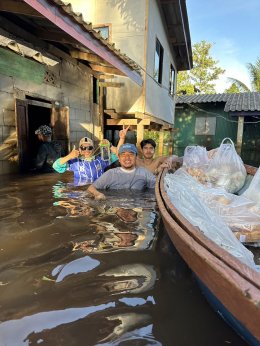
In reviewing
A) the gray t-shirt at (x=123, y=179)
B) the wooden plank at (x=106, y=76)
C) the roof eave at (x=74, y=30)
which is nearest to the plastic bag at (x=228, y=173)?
the gray t-shirt at (x=123, y=179)

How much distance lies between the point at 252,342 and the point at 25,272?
165 cm

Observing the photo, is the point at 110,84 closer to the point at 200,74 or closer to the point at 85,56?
the point at 85,56

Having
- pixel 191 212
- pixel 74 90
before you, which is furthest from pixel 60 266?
pixel 74 90

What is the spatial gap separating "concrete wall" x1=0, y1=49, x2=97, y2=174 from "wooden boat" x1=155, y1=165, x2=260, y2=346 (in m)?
4.40

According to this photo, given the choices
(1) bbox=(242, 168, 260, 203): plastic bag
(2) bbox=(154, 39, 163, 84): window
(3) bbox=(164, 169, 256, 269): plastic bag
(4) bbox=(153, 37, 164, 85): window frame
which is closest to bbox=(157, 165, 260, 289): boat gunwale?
(3) bbox=(164, 169, 256, 269): plastic bag

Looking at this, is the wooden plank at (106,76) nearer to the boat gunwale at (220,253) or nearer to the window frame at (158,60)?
the window frame at (158,60)

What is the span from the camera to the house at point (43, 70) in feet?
13.4

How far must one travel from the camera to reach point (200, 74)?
26.9 metres

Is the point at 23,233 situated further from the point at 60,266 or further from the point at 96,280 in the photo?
the point at 96,280

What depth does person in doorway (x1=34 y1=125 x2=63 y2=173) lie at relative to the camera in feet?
20.4

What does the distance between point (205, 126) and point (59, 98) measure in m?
13.7

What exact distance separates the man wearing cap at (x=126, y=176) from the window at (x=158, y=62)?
248 inches

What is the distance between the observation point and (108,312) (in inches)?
71.4

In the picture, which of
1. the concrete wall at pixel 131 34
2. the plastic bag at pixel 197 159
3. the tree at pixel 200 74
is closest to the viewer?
the plastic bag at pixel 197 159
